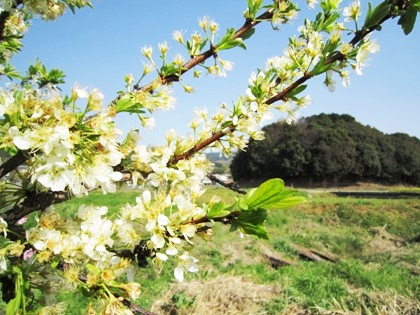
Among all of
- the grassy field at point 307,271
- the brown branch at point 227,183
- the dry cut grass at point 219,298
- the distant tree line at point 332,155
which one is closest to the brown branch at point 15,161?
the brown branch at point 227,183

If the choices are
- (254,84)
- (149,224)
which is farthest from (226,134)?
(149,224)

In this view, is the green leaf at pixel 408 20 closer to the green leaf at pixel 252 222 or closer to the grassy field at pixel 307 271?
the green leaf at pixel 252 222

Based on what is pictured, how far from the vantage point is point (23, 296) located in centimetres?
97

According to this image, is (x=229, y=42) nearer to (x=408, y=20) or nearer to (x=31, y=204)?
(x=408, y=20)

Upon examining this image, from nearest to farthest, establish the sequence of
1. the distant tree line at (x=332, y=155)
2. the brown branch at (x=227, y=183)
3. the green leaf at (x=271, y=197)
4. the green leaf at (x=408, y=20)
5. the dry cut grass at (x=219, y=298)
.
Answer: the green leaf at (x=271, y=197), the green leaf at (x=408, y=20), the brown branch at (x=227, y=183), the dry cut grass at (x=219, y=298), the distant tree line at (x=332, y=155)

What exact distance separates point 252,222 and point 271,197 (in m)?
0.09

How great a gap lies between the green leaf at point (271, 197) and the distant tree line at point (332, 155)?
132 ft

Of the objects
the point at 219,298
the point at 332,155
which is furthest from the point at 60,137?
the point at 332,155

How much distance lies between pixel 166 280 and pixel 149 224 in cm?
617

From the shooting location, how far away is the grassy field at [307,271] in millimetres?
4633

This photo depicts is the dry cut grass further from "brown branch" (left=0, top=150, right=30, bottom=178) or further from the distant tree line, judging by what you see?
the distant tree line

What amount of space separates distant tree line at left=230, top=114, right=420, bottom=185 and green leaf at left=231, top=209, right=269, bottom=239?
40098 mm

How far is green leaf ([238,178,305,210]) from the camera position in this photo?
2.79 feet

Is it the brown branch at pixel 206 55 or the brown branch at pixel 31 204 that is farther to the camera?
the brown branch at pixel 206 55
